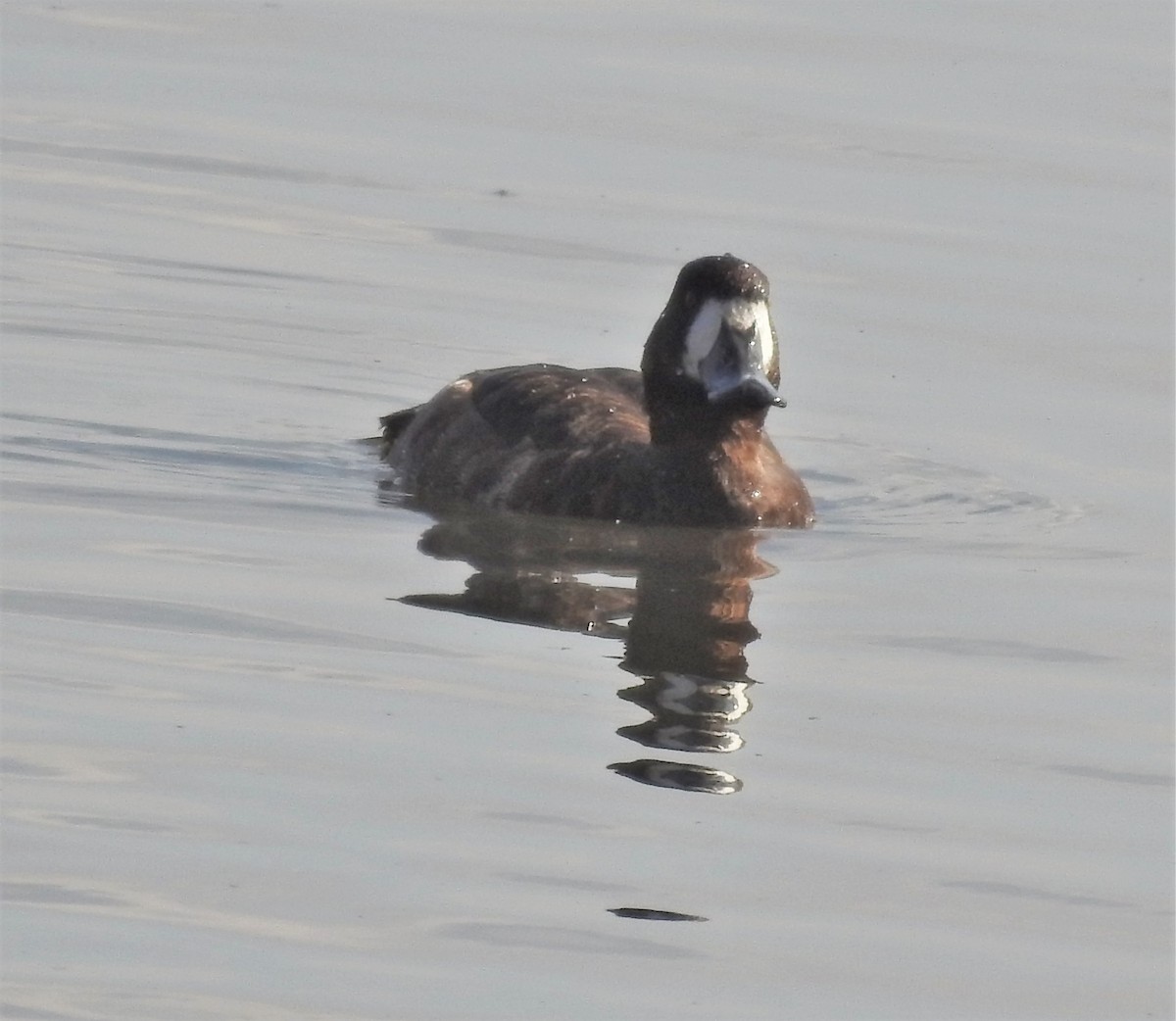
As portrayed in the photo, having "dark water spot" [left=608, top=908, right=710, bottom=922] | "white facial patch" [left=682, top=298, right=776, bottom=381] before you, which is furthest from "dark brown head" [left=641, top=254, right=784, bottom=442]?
"dark water spot" [left=608, top=908, right=710, bottom=922]

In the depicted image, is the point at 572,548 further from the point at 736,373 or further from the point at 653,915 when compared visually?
the point at 653,915

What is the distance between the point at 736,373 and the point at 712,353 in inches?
5.1

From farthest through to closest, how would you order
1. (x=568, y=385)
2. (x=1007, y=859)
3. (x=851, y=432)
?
1. (x=851, y=432)
2. (x=568, y=385)
3. (x=1007, y=859)

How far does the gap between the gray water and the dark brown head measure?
0.49m

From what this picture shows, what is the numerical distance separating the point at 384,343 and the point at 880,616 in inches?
155

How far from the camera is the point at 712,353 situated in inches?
365

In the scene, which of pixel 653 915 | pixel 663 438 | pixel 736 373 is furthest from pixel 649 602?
pixel 653 915

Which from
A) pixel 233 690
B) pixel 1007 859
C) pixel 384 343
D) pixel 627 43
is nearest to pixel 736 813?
pixel 1007 859

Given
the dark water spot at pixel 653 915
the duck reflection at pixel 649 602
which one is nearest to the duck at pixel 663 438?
the duck reflection at pixel 649 602

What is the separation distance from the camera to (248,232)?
12.7 metres

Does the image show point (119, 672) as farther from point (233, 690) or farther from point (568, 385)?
point (568, 385)

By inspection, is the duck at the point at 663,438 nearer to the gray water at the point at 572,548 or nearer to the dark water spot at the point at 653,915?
the gray water at the point at 572,548

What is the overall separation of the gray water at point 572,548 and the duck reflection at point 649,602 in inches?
0.9

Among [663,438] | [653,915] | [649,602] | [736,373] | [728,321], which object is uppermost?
[728,321]
